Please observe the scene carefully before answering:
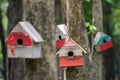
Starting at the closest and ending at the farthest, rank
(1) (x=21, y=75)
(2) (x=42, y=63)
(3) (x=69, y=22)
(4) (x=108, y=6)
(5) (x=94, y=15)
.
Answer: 1. (3) (x=69, y=22)
2. (2) (x=42, y=63)
3. (5) (x=94, y=15)
4. (1) (x=21, y=75)
5. (4) (x=108, y=6)

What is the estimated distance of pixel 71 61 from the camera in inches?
275

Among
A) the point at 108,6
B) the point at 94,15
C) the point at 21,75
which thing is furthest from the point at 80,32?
the point at 108,6

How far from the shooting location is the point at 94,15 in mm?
11109

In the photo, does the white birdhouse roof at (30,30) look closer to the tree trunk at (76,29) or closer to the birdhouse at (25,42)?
the birdhouse at (25,42)

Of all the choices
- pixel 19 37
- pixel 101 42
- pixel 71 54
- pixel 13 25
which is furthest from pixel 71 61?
pixel 13 25

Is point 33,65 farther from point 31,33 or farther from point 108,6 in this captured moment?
point 108,6

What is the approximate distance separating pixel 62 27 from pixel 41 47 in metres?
1.86

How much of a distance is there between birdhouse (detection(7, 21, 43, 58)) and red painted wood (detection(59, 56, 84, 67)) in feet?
2.20

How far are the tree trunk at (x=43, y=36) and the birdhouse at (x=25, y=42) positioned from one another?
0.35 feet

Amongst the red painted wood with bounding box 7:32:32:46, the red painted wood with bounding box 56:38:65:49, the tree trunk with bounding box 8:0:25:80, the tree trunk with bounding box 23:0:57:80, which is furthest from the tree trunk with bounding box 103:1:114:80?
the tree trunk with bounding box 23:0:57:80

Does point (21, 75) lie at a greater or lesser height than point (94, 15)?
lesser

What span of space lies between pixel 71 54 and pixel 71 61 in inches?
5.5

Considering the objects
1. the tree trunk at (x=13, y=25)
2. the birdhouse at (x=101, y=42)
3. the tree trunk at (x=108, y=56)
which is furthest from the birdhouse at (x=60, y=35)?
the tree trunk at (x=108, y=56)

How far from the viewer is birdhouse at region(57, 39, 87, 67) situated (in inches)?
271
